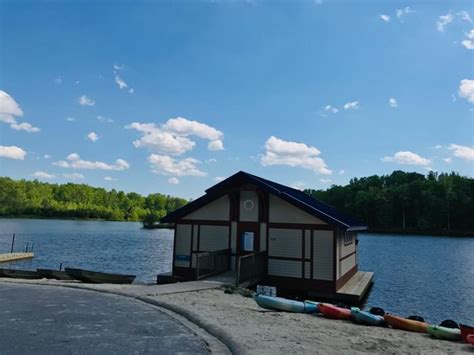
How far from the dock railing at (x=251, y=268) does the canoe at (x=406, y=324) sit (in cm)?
584

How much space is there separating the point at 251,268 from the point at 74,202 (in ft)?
446

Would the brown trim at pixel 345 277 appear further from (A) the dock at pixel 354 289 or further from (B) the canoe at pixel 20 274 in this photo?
(B) the canoe at pixel 20 274

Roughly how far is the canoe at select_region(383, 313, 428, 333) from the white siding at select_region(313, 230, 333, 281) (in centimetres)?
592

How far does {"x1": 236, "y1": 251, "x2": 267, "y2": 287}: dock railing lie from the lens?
15.0 meters

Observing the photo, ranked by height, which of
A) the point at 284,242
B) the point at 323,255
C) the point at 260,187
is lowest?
the point at 323,255

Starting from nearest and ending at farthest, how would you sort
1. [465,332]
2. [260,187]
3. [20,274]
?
[465,332] < [260,187] < [20,274]

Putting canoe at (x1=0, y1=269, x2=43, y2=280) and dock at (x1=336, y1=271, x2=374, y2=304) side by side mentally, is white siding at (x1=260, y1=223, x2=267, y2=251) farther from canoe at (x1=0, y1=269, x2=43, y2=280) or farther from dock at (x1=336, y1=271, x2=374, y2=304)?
canoe at (x1=0, y1=269, x2=43, y2=280)

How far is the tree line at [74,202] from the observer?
12106cm

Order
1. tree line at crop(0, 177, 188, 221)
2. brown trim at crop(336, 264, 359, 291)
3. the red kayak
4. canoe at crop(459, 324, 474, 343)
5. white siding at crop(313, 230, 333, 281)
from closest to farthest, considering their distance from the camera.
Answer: canoe at crop(459, 324, 474, 343) < the red kayak < white siding at crop(313, 230, 333, 281) < brown trim at crop(336, 264, 359, 291) < tree line at crop(0, 177, 188, 221)

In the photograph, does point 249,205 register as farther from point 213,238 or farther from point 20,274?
point 20,274

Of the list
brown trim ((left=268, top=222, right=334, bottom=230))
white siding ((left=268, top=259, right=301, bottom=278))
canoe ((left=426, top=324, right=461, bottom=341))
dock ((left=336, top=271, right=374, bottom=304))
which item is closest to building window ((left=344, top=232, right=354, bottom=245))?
dock ((left=336, top=271, right=374, bottom=304))

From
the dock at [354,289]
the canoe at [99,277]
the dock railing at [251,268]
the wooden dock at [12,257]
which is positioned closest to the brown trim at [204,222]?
the dock railing at [251,268]

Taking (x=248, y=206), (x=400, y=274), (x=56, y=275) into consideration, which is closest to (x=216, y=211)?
(x=248, y=206)

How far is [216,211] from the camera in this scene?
60.0 ft
